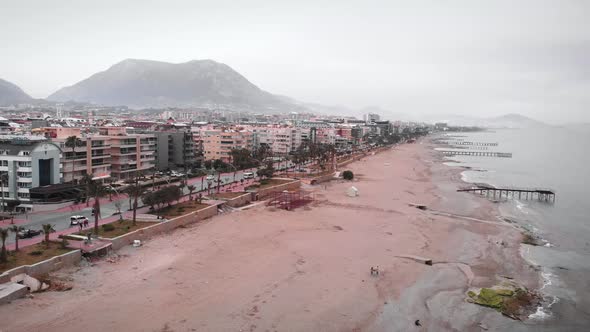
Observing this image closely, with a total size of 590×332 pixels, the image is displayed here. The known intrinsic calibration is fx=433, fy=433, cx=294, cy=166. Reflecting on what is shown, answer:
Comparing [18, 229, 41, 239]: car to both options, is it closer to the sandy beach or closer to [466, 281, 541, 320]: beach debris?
the sandy beach

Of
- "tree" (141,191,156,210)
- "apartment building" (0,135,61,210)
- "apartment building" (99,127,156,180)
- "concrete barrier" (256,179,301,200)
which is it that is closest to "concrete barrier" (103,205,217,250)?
"tree" (141,191,156,210)

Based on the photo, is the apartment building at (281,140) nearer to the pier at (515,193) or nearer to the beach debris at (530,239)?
the pier at (515,193)

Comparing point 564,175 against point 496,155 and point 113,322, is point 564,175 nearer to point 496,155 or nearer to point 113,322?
point 496,155

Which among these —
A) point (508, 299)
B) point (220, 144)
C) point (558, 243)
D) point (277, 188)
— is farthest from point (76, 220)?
point (220, 144)

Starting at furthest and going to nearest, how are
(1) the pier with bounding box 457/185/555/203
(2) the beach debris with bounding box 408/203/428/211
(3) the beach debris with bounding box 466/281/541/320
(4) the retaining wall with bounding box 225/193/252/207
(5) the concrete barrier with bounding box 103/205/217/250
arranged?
(1) the pier with bounding box 457/185/555/203 → (2) the beach debris with bounding box 408/203/428/211 → (4) the retaining wall with bounding box 225/193/252/207 → (5) the concrete barrier with bounding box 103/205/217/250 → (3) the beach debris with bounding box 466/281/541/320

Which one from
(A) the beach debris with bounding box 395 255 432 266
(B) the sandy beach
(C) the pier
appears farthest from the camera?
(C) the pier

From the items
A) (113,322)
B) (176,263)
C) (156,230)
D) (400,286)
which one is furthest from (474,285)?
(156,230)
